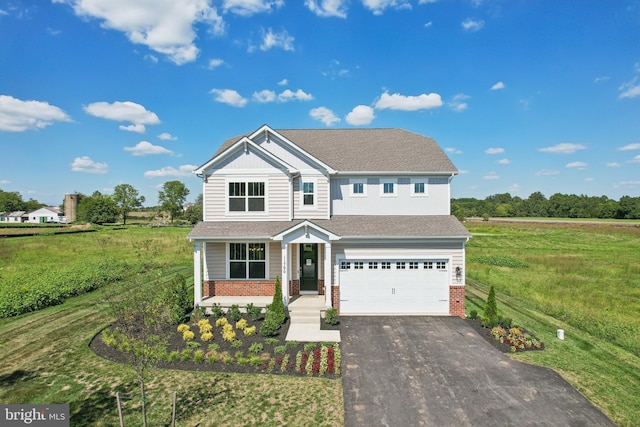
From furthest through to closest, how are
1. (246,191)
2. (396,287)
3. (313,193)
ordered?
(313,193)
(246,191)
(396,287)

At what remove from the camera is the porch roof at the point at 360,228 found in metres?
14.3

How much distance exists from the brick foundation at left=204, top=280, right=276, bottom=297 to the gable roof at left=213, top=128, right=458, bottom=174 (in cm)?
628

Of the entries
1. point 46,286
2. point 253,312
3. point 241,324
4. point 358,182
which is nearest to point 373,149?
point 358,182

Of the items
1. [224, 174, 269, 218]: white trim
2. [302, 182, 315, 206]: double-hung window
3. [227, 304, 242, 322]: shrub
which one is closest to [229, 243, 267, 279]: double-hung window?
[224, 174, 269, 218]: white trim

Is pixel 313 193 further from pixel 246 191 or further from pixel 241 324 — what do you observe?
pixel 241 324

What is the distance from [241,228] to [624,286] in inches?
892

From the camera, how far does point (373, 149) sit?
59.0 feet

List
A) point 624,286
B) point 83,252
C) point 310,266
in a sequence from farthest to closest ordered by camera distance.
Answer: point 83,252 < point 624,286 < point 310,266

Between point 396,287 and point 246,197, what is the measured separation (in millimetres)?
8174

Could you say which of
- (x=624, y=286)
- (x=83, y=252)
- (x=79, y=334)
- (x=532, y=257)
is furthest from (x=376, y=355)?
(x=83, y=252)

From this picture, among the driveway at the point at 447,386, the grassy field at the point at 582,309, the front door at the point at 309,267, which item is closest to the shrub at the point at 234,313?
the front door at the point at 309,267

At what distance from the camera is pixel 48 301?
51.0 ft

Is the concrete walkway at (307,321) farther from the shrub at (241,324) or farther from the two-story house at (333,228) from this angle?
the shrub at (241,324)

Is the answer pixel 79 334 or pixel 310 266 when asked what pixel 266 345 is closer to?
pixel 310 266
